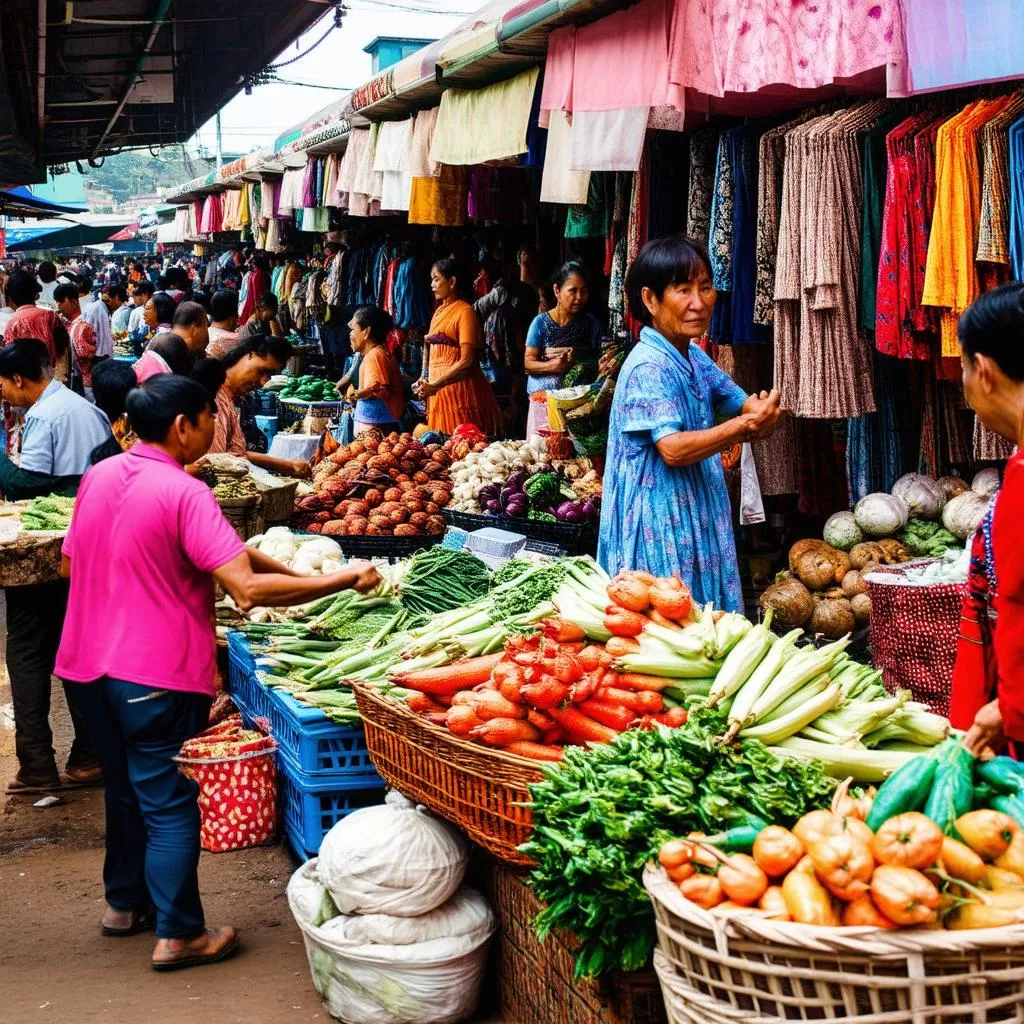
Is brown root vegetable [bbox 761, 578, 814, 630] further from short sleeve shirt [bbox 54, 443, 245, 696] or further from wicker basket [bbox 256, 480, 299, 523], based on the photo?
short sleeve shirt [bbox 54, 443, 245, 696]

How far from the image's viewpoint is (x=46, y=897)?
4.90 meters

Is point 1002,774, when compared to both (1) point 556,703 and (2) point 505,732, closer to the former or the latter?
(1) point 556,703

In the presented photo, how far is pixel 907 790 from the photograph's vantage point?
239cm

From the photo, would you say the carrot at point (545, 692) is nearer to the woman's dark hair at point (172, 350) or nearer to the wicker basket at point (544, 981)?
the wicker basket at point (544, 981)

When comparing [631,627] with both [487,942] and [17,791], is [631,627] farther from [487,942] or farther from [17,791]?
[17,791]

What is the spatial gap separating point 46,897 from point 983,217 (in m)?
4.43

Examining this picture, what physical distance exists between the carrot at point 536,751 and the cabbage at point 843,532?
3.23m

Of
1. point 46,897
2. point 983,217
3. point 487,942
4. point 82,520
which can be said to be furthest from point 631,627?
point 46,897

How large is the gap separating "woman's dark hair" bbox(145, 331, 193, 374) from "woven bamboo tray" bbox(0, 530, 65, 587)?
173cm

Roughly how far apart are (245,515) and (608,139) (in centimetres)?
270

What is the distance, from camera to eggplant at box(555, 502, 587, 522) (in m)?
6.61

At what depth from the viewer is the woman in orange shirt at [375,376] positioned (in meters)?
9.98

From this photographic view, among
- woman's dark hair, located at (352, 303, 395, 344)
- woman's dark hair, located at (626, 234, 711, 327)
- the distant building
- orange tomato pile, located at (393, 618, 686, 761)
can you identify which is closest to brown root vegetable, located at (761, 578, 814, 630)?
woman's dark hair, located at (626, 234, 711, 327)

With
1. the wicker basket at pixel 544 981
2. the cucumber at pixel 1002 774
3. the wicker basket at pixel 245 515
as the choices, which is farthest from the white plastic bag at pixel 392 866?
the wicker basket at pixel 245 515
